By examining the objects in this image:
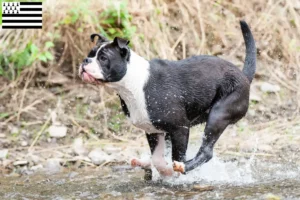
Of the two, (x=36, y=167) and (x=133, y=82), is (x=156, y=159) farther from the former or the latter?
(x=36, y=167)

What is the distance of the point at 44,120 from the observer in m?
7.46

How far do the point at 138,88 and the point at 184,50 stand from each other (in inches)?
116

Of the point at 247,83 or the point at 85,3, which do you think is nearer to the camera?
the point at 247,83

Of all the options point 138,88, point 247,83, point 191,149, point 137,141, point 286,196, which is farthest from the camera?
point 137,141

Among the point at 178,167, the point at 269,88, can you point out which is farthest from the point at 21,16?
the point at 178,167

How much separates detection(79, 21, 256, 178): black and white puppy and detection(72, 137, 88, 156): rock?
131cm

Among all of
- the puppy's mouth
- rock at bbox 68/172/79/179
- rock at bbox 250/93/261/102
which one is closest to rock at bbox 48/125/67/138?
rock at bbox 68/172/79/179

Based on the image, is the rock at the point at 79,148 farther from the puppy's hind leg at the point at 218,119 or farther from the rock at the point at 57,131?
the puppy's hind leg at the point at 218,119

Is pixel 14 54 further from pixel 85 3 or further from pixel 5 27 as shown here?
pixel 85 3

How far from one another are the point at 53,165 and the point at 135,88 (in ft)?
5.75

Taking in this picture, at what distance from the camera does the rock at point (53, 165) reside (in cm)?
674

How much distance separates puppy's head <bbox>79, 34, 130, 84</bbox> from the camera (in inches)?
205

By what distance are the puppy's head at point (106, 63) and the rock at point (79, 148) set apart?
1874mm

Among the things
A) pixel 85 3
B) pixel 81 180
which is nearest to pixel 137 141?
pixel 81 180
